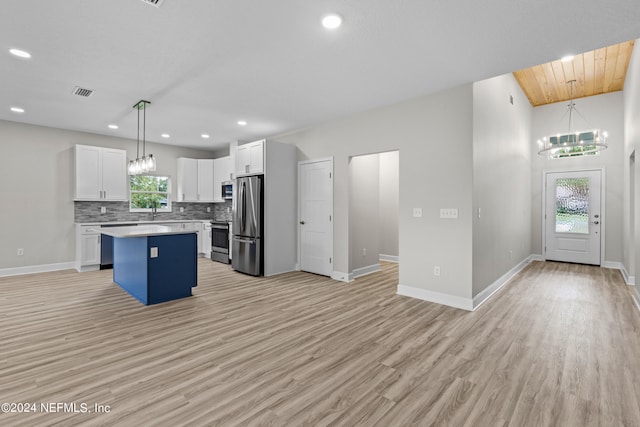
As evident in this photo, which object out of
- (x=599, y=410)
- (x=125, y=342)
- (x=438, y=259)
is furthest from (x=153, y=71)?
(x=599, y=410)

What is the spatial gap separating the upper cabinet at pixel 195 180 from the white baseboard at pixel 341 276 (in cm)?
425

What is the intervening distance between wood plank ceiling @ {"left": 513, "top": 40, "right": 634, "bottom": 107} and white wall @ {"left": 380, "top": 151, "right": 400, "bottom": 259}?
282 cm

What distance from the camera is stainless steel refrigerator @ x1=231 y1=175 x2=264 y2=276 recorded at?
544cm

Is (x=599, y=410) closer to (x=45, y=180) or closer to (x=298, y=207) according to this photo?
(x=298, y=207)

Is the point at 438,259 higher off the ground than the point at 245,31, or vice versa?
the point at 245,31

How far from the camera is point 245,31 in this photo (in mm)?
2611

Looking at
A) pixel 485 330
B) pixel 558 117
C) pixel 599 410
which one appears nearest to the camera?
pixel 599 410

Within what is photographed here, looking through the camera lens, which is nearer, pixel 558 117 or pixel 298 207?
pixel 298 207

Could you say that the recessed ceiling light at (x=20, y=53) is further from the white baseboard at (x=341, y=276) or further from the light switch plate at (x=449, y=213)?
the light switch plate at (x=449, y=213)

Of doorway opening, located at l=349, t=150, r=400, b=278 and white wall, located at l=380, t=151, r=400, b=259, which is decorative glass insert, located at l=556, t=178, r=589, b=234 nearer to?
white wall, located at l=380, t=151, r=400, b=259

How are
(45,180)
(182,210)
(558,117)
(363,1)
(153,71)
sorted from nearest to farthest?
(363,1)
(153,71)
(45,180)
(558,117)
(182,210)

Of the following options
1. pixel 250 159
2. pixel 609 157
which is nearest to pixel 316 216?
pixel 250 159

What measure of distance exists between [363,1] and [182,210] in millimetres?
6925

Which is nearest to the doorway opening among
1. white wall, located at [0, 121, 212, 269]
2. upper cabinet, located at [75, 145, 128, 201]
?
upper cabinet, located at [75, 145, 128, 201]
